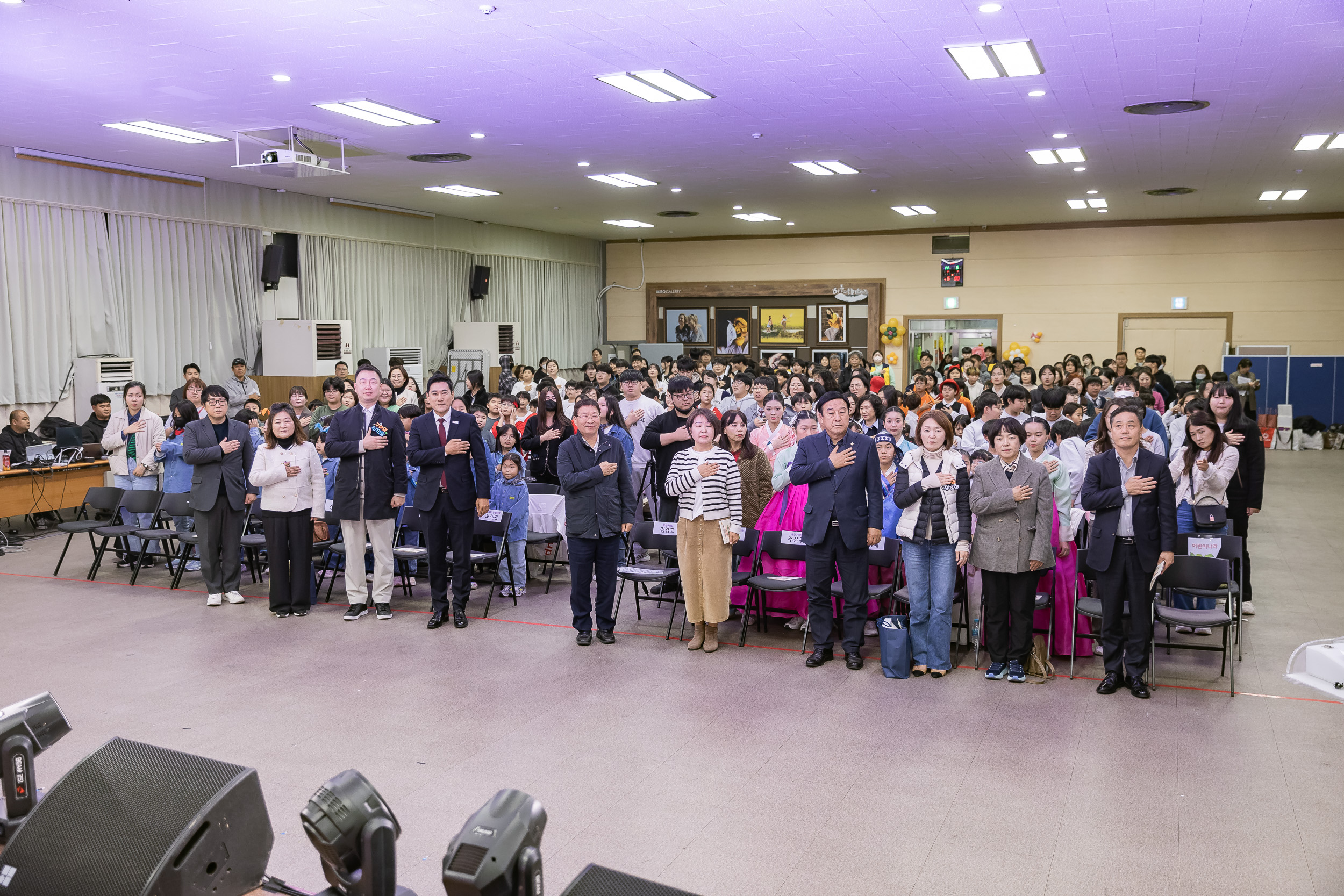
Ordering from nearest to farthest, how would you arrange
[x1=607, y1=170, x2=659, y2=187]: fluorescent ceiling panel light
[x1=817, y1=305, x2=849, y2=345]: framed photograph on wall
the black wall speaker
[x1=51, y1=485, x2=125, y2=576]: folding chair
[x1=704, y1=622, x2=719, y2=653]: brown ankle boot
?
[x1=704, y1=622, x2=719, y2=653]: brown ankle boot < [x1=51, y1=485, x2=125, y2=576]: folding chair < [x1=607, y1=170, x2=659, y2=187]: fluorescent ceiling panel light < the black wall speaker < [x1=817, y1=305, x2=849, y2=345]: framed photograph on wall

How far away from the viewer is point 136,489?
8.90 meters

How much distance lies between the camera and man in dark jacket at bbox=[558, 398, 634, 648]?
651 centimetres

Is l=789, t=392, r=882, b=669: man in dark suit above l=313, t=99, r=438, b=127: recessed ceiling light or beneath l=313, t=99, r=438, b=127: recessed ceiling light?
beneath

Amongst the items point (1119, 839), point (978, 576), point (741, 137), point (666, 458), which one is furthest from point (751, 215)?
point (1119, 839)

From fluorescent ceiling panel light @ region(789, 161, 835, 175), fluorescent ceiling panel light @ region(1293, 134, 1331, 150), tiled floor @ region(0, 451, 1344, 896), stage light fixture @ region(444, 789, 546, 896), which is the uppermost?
fluorescent ceiling panel light @ region(789, 161, 835, 175)

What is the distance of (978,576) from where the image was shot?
21.4 ft

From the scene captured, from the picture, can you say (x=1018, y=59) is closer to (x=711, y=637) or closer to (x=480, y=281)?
(x=711, y=637)

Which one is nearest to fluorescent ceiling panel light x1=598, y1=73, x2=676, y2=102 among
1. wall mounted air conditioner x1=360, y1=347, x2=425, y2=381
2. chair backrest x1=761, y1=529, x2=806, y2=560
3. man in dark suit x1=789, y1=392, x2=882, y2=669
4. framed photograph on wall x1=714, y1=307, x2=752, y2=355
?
man in dark suit x1=789, y1=392, x2=882, y2=669

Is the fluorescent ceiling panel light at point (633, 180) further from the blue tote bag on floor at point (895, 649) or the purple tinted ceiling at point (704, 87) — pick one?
the blue tote bag on floor at point (895, 649)

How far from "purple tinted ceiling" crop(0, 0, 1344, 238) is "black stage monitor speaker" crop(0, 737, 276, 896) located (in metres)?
4.74

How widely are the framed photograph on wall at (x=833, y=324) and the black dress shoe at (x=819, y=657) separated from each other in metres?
14.8

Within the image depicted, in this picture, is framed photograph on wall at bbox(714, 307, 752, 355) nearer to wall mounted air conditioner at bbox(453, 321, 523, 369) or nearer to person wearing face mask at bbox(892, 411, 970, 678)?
wall mounted air conditioner at bbox(453, 321, 523, 369)

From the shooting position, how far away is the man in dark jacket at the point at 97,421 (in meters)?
11.2

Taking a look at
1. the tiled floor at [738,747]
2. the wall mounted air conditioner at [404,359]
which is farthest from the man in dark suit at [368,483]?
the wall mounted air conditioner at [404,359]
